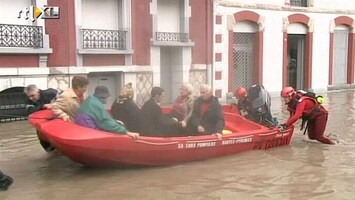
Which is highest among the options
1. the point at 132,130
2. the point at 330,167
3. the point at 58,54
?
the point at 58,54

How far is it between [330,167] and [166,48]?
10416 millimetres

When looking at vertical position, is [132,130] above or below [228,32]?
below

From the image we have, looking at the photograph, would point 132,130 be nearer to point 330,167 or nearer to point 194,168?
point 194,168

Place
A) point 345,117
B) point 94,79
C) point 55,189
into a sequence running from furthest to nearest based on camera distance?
point 94,79 < point 345,117 < point 55,189

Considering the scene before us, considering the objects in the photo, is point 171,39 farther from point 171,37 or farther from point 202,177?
point 202,177

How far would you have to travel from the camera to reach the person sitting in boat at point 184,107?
28.8 ft

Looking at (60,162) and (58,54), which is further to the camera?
(58,54)

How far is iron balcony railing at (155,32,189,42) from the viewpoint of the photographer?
16.7 metres

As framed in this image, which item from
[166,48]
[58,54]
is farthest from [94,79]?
[166,48]

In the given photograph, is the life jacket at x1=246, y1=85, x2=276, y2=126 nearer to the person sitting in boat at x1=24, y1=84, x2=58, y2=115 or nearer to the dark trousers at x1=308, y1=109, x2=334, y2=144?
the dark trousers at x1=308, y1=109, x2=334, y2=144

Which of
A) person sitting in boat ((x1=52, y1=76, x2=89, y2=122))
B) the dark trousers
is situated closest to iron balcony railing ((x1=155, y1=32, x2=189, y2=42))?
the dark trousers

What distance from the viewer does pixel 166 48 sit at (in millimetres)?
17516

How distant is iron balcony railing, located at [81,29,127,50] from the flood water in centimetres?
573

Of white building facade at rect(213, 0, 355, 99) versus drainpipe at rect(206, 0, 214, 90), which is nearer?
drainpipe at rect(206, 0, 214, 90)
